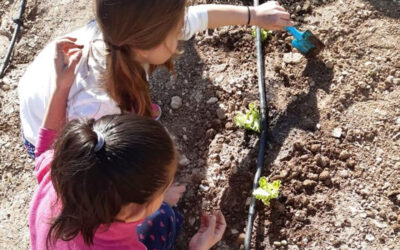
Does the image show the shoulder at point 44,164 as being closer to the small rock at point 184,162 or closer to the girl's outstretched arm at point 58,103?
the girl's outstretched arm at point 58,103

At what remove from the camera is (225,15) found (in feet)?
7.38

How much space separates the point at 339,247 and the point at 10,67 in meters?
2.20

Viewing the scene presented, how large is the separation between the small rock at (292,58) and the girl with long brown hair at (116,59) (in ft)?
1.88

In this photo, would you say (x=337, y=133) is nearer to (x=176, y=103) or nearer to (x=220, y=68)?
(x=220, y=68)

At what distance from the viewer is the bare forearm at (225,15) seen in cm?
222

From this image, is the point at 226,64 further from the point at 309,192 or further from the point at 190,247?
the point at 190,247

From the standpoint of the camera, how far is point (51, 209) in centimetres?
161

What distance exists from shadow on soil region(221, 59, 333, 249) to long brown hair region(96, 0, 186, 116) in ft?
2.49

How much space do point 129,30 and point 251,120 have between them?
0.93 m

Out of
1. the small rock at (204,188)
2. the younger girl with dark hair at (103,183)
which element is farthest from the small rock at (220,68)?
the younger girl with dark hair at (103,183)

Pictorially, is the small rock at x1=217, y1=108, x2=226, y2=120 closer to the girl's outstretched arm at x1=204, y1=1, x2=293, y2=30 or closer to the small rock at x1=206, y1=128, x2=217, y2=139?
the small rock at x1=206, y1=128, x2=217, y2=139

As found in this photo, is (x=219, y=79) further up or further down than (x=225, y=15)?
further down

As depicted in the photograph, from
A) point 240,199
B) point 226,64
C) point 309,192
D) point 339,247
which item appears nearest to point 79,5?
point 226,64

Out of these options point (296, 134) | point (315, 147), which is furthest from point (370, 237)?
point (296, 134)
